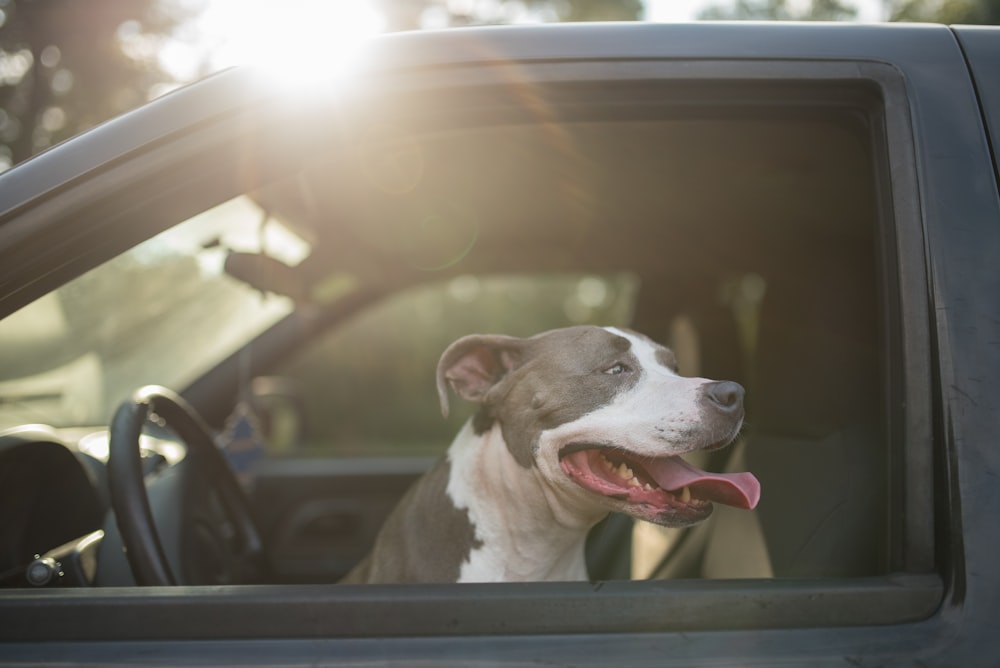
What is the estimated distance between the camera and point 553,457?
191 cm

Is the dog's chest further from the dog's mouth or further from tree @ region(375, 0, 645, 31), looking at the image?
tree @ region(375, 0, 645, 31)

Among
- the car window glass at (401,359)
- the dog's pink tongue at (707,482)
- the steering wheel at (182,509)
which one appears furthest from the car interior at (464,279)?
the car window glass at (401,359)

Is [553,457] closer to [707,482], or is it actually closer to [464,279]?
[707,482]

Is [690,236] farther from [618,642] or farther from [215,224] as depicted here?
[618,642]

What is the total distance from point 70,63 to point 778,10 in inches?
360

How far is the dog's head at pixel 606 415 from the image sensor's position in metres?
1.73

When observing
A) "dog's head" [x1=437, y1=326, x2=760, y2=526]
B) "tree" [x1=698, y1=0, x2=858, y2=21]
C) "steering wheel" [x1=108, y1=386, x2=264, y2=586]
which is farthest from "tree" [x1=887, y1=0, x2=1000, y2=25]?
"steering wheel" [x1=108, y1=386, x2=264, y2=586]

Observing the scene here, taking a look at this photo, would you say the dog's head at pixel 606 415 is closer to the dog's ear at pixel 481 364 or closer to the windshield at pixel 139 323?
the dog's ear at pixel 481 364

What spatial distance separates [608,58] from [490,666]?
0.95m

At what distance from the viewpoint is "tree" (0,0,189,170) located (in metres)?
6.45

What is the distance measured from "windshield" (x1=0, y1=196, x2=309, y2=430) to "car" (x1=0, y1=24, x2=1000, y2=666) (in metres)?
0.01

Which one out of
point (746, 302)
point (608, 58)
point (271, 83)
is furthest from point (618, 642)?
point (746, 302)

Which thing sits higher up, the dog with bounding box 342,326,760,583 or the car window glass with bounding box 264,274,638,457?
the dog with bounding box 342,326,760,583

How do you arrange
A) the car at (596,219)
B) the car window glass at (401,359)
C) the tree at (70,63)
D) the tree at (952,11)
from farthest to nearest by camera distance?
the car window glass at (401,359), the tree at (952,11), the tree at (70,63), the car at (596,219)
